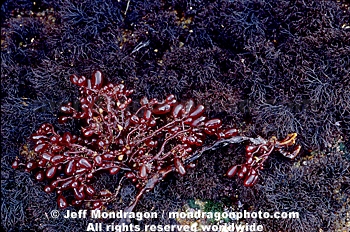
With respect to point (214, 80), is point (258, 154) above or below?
below

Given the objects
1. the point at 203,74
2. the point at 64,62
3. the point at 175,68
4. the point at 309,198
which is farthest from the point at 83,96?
the point at 309,198

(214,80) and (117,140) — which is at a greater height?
(214,80)

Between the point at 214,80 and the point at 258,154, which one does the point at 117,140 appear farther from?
the point at 258,154

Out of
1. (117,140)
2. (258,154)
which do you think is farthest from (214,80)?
(117,140)
